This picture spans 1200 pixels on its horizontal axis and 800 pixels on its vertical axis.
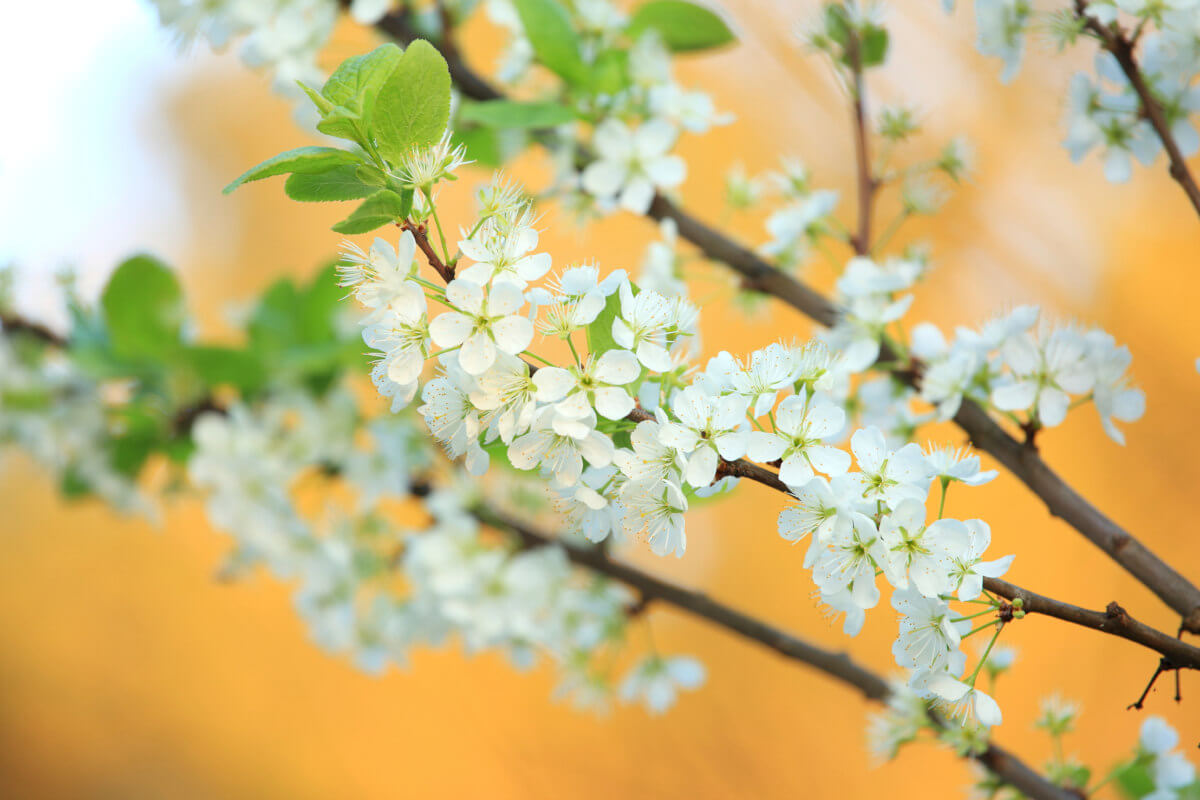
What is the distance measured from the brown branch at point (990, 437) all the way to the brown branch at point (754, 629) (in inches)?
6.0

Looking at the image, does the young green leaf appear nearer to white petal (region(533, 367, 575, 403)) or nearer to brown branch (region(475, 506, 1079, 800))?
white petal (region(533, 367, 575, 403))

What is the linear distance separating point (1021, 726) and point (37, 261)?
7.47 feet

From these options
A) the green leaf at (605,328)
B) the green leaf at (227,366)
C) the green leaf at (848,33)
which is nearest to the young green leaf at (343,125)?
the green leaf at (605,328)

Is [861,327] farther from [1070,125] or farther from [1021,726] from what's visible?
[1021,726]

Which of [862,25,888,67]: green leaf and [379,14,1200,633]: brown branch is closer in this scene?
[379,14,1200,633]: brown branch

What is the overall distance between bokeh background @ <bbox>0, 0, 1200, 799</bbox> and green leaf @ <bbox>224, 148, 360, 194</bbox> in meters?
0.84

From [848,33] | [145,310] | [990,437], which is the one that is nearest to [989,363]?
[990,437]

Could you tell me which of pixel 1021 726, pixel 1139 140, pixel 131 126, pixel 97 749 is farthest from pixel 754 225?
pixel 97 749

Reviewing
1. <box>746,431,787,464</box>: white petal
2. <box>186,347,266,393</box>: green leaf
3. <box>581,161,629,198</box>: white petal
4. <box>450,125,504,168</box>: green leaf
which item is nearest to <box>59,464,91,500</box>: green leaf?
<box>186,347,266,393</box>: green leaf

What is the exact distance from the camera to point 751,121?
1956 millimetres

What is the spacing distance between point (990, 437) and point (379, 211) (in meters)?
0.40

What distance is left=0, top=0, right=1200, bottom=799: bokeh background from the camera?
5.04ft

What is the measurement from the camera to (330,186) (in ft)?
1.23

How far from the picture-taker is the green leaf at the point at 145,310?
88 centimetres
